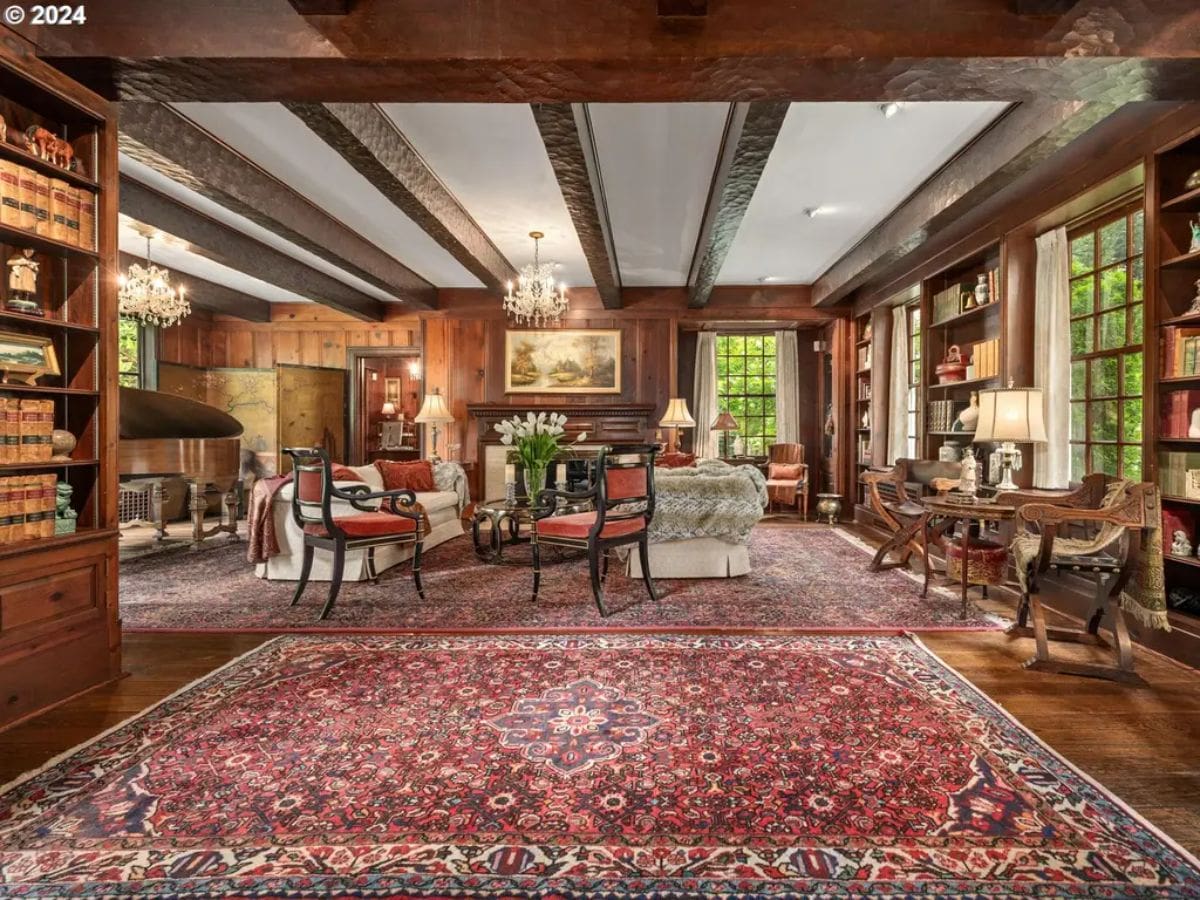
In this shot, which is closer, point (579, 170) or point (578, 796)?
point (578, 796)

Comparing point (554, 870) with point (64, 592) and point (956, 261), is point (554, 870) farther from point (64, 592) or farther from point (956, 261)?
point (956, 261)

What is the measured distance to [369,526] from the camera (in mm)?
3590

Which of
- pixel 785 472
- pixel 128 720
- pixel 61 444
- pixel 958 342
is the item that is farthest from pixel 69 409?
pixel 785 472

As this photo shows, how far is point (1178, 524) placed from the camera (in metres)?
2.90

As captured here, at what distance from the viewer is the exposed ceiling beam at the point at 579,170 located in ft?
10.2

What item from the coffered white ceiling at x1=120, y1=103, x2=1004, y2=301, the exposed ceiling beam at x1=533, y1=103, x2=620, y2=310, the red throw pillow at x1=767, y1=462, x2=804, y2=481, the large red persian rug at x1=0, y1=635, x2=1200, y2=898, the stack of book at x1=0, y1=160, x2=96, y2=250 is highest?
the coffered white ceiling at x1=120, y1=103, x2=1004, y2=301

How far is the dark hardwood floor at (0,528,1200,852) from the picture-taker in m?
1.80

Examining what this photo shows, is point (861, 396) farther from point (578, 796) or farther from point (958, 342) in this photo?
point (578, 796)

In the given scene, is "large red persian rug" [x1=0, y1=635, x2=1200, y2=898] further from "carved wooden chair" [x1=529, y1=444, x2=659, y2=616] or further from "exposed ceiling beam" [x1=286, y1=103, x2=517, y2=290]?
"exposed ceiling beam" [x1=286, y1=103, x2=517, y2=290]

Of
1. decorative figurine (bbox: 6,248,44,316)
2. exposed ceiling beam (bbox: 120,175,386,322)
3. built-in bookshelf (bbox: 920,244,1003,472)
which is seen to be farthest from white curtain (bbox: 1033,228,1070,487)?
exposed ceiling beam (bbox: 120,175,386,322)

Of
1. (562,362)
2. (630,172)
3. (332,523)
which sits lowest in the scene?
(332,523)

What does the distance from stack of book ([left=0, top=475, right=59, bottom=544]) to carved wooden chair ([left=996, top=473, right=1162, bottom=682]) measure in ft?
13.9

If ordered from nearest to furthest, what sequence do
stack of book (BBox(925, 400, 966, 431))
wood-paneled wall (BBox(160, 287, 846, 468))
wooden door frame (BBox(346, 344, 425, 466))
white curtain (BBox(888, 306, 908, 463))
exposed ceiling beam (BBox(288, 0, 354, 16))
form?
exposed ceiling beam (BBox(288, 0, 354, 16)) → stack of book (BBox(925, 400, 966, 431)) → white curtain (BBox(888, 306, 908, 463)) → wood-paneled wall (BBox(160, 287, 846, 468)) → wooden door frame (BBox(346, 344, 425, 466))

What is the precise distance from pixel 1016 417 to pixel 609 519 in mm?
2406
